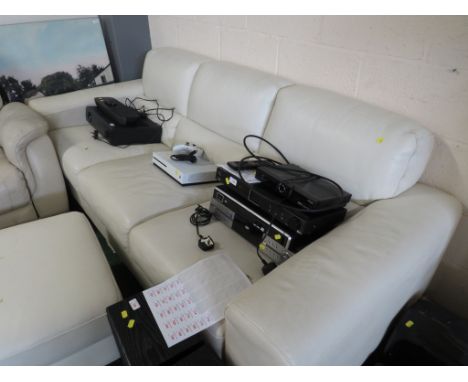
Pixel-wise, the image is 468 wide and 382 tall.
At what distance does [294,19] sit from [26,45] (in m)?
1.71

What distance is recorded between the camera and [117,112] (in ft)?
6.26

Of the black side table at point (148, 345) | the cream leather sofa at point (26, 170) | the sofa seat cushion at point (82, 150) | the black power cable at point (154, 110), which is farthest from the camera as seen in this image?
the black power cable at point (154, 110)

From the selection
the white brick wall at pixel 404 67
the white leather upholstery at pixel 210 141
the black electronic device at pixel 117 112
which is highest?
the white brick wall at pixel 404 67

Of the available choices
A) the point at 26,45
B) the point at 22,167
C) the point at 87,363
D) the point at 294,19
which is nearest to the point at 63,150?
the point at 22,167

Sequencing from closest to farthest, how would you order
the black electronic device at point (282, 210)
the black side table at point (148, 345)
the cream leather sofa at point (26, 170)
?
1. the black side table at point (148, 345)
2. the black electronic device at point (282, 210)
3. the cream leather sofa at point (26, 170)

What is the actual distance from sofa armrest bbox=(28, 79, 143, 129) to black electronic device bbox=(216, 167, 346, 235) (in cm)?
139

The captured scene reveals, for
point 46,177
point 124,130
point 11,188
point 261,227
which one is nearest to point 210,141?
point 124,130

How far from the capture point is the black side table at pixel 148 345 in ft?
2.69

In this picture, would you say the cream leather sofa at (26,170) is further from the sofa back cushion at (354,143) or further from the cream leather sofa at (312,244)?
the sofa back cushion at (354,143)

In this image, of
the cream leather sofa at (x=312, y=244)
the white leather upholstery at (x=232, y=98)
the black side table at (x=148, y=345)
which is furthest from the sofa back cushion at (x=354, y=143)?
the black side table at (x=148, y=345)

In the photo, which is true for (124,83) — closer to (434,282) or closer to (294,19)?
(294,19)

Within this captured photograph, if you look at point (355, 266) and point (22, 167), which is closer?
point (355, 266)

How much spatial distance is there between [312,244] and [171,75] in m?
1.47

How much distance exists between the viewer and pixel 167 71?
201 cm
